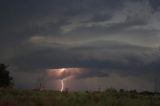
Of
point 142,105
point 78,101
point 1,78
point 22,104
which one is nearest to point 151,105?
point 142,105

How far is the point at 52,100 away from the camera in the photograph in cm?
4116

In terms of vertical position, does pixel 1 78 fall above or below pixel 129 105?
above

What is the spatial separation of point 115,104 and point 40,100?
7.61 m

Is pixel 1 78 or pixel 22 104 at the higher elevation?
pixel 1 78

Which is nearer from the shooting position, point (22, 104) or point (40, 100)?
point (22, 104)

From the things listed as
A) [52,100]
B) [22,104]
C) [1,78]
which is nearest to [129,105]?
[52,100]

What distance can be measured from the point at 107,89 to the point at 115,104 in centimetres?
2117

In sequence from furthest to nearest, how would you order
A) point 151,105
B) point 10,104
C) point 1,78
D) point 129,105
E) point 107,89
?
point 1,78 < point 107,89 < point 151,105 < point 129,105 < point 10,104

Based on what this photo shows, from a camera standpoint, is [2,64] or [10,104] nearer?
[10,104]

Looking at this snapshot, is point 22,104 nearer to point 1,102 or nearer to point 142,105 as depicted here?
point 1,102

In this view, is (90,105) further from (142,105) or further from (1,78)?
(1,78)

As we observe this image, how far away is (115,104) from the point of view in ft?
137

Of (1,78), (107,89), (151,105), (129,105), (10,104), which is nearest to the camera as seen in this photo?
(10,104)

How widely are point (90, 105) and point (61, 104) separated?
2833 millimetres
